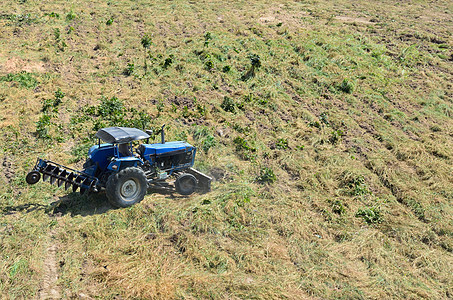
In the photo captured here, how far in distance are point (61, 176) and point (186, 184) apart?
3.39 meters

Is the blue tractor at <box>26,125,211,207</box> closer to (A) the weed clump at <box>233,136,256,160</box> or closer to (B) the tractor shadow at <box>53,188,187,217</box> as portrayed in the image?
(B) the tractor shadow at <box>53,188,187,217</box>

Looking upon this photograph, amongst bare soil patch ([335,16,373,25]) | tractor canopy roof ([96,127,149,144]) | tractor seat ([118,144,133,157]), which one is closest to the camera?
tractor canopy roof ([96,127,149,144])

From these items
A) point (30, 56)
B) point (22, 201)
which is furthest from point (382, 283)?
point (30, 56)

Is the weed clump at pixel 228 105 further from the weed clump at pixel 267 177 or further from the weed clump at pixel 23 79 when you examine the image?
the weed clump at pixel 23 79

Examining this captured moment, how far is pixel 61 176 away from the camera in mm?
8625

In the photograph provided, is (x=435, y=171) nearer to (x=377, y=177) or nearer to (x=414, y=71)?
(x=377, y=177)

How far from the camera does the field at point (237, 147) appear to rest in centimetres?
746

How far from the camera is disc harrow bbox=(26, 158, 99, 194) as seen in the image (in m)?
8.38

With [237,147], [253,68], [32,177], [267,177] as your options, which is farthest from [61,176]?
[253,68]

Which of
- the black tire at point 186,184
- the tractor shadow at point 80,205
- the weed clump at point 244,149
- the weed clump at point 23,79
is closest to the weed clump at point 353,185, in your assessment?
the weed clump at point 244,149

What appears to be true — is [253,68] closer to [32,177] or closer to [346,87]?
[346,87]

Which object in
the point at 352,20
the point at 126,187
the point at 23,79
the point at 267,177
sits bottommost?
the point at 267,177

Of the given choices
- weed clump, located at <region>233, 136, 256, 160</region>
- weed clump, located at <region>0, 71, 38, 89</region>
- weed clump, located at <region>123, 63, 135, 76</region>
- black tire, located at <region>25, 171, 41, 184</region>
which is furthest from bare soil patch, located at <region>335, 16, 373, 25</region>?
black tire, located at <region>25, 171, 41, 184</region>

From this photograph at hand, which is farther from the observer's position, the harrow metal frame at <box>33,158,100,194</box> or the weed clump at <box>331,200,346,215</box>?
the weed clump at <box>331,200,346,215</box>
